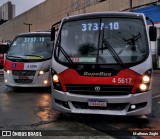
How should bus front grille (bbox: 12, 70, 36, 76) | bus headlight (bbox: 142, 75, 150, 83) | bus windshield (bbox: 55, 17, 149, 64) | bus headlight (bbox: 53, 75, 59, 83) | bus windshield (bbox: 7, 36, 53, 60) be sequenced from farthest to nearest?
bus windshield (bbox: 7, 36, 53, 60) → bus front grille (bbox: 12, 70, 36, 76) → bus headlight (bbox: 53, 75, 59, 83) → bus windshield (bbox: 55, 17, 149, 64) → bus headlight (bbox: 142, 75, 150, 83)

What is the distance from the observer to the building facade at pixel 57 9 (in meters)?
36.3

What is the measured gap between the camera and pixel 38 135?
6.75m

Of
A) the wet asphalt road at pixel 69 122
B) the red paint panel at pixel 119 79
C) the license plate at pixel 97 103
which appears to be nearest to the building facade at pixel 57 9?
the wet asphalt road at pixel 69 122

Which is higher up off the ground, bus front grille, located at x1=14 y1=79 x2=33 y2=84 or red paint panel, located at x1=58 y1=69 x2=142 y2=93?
red paint panel, located at x1=58 y1=69 x2=142 y2=93

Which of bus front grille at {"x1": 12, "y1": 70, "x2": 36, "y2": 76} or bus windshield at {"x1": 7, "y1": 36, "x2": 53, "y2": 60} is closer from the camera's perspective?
bus front grille at {"x1": 12, "y1": 70, "x2": 36, "y2": 76}

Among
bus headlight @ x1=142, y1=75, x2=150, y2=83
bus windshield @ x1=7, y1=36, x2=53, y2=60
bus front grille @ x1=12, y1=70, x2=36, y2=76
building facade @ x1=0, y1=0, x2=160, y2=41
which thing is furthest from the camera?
building facade @ x1=0, y1=0, x2=160, y2=41

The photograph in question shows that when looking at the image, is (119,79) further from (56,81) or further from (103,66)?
(56,81)

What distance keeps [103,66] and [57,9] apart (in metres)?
60.4

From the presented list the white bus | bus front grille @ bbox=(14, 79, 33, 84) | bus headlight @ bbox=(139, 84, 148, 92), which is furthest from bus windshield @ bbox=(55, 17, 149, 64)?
bus front grille @ bbox=(14, 79, 33, 84)

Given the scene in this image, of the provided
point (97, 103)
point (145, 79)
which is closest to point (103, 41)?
point (145, 79)

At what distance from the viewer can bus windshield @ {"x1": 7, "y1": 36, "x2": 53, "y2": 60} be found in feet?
42.7

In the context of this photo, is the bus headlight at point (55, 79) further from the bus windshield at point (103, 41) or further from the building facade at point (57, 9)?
the building facade at point (57, 9)

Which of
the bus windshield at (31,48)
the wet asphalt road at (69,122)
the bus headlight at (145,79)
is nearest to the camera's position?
the wet asphalt road at (69,122)

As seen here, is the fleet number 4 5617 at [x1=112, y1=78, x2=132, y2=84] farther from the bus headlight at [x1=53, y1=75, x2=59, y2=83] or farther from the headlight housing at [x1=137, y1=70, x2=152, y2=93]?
the bus headlight at [x1=53, y1=75, x2=59, y2=83]
